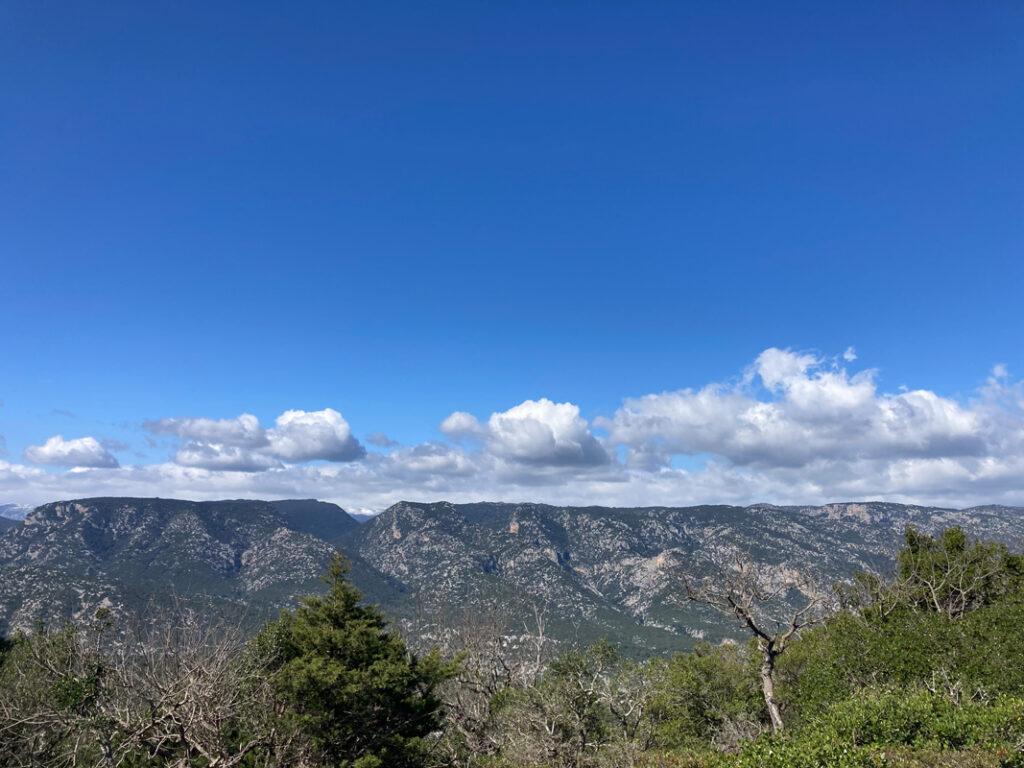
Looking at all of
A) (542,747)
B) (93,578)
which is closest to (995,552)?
(542,747)

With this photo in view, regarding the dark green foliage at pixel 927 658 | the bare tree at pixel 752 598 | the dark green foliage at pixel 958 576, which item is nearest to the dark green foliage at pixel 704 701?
the dark green foliage at pixel 927 658

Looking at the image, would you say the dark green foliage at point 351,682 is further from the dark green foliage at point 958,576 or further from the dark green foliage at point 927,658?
the dark green foliage at point 958,576

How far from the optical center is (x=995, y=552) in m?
56.6

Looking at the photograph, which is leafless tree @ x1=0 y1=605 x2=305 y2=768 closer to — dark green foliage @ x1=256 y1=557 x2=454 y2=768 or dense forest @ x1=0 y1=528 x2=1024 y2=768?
dense forest @ x1=0 y1=528 x2=1024 y2=768

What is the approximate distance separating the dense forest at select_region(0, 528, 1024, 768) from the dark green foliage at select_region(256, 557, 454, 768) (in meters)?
0.13

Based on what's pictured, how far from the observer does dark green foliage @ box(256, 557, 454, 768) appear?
3200cm

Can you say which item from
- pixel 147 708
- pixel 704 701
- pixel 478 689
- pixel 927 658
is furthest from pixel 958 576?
pixel 147 708

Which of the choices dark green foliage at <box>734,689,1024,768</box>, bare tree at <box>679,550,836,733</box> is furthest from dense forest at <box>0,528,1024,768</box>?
bare tree at <box>679,550,836,733</box>

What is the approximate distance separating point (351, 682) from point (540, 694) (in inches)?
587

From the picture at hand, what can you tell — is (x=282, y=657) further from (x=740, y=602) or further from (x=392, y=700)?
(x=740, y=602)

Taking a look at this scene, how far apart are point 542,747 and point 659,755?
1955 centimetres

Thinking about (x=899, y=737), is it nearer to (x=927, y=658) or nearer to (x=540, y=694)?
(x=927, y=658)

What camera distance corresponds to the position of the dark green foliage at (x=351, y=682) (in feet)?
105

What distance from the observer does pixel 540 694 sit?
131 ft
